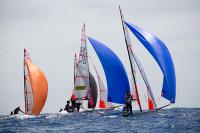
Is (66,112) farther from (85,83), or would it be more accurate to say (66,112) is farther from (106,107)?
(106,107)

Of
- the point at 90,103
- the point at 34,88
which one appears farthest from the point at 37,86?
Answer: the point at 90,103

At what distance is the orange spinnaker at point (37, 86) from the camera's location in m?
44.4

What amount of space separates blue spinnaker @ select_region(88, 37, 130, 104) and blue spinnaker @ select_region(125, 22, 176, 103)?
199 inches

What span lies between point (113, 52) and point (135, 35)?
263 inches

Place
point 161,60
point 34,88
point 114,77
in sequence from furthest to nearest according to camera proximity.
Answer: point 34,88 → point 114,77 → point 161,60

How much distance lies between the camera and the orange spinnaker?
4444 cm

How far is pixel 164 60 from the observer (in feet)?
110

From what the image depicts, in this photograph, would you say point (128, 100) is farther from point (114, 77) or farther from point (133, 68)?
point (114, 77)

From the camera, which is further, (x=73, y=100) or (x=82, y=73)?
(x=73, y=100)

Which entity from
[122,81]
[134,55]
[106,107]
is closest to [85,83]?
[106,107]

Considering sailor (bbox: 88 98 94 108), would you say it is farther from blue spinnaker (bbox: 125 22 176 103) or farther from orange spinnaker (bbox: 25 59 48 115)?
blue spinnaker (bbox: 125 22 176 103)

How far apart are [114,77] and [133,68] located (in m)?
3.77

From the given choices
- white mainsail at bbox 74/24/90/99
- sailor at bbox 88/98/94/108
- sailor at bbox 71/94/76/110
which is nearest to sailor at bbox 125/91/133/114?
sailor at bbox 71/94/76/110

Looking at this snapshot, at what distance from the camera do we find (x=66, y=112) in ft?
156
